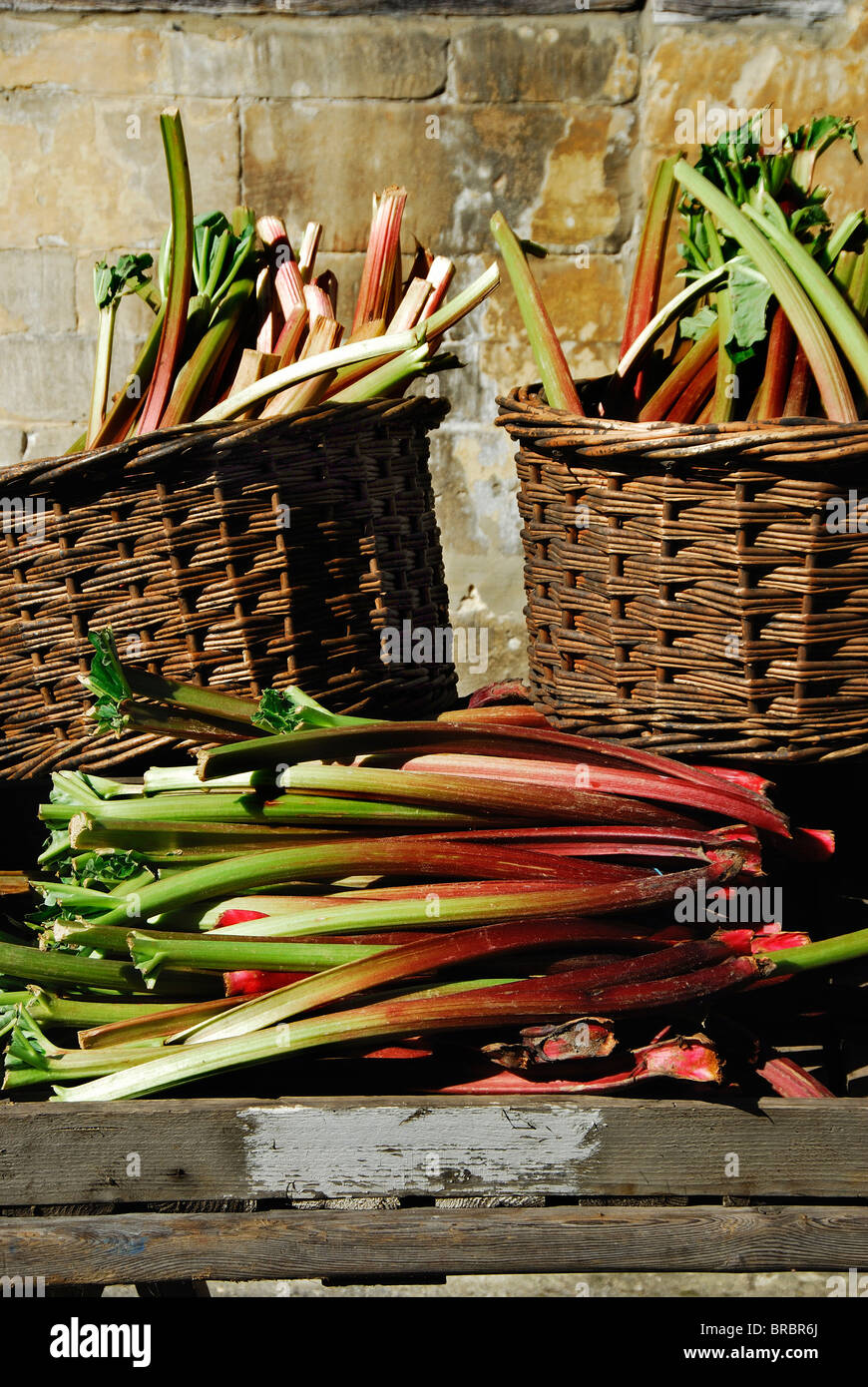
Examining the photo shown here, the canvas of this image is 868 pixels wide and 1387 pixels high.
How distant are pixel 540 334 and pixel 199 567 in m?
0.74

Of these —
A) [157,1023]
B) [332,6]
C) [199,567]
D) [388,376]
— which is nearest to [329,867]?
[157,1023]

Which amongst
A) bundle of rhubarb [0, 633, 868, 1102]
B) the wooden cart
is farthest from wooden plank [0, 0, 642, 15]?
the wooden cart

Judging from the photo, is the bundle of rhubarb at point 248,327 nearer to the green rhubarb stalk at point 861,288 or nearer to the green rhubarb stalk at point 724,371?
the green rhubarb stalk at point 724,371

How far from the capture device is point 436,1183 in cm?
138

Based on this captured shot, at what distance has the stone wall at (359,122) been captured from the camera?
121 inches

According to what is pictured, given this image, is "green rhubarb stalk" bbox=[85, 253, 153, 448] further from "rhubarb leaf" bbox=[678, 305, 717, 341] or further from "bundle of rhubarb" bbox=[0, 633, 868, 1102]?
"rhubarb leaf" bbox=[678, 305, 717, 341]

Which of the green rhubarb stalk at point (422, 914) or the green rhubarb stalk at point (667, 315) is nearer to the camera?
the green rhubarb stalk at point (422, 914)

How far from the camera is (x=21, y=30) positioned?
3.05 metres

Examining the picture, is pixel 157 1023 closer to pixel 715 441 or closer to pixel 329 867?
pixel 329 867

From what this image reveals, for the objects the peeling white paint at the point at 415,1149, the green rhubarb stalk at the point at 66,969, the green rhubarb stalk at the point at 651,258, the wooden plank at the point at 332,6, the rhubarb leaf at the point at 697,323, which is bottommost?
the peeling white paint at the point at 415,1149

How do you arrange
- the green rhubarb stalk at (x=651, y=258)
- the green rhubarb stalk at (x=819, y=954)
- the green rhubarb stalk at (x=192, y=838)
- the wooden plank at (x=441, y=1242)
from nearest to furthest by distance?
the wooden plank at (x=441, y=1242)
the green rhubarb stalk at (x=819, y=954)
the green rhubarb stalk at (x=192, y=838)
the green rhubarb stalk at (x=651, y=258)

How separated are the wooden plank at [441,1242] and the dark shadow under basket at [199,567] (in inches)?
31.9

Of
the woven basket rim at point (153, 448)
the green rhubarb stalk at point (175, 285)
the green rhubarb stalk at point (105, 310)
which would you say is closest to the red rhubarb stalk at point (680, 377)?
the woven basket rim at point (153, 448)
